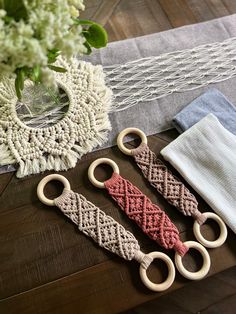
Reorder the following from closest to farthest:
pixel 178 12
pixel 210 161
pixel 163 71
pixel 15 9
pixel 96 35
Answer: pixel 15 9 → pixel 96 35 → pixel 210 161 → pixel 163 71 → pixel 178 12

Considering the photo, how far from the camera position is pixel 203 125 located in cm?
71

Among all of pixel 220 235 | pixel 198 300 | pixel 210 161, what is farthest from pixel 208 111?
pixel 198 300

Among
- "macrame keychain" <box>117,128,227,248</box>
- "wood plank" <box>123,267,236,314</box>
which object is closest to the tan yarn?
"macrame keychain" <box>117,128,227,248</box>

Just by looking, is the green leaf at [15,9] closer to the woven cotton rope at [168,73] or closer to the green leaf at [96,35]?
the green leaf at [96,35]

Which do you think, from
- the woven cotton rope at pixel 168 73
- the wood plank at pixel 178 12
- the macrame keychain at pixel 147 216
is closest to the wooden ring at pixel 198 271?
the macrame keychain at pixel 147 216

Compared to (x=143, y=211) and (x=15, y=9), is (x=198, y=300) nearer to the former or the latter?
(x=143, y=211)

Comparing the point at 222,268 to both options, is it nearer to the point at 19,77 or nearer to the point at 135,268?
the point at 135,268

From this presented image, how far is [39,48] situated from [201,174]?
396mm

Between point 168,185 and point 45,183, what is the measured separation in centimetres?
24

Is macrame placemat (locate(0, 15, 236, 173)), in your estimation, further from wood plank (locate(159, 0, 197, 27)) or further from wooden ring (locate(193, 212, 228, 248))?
wooden ring (locate(193, 212, 228, 248))

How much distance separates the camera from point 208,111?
75 centimetres

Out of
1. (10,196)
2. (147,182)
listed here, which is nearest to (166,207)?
(147,182)

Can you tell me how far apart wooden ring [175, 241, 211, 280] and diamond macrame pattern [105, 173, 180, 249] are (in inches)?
1.0

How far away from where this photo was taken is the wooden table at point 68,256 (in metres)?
0.58
